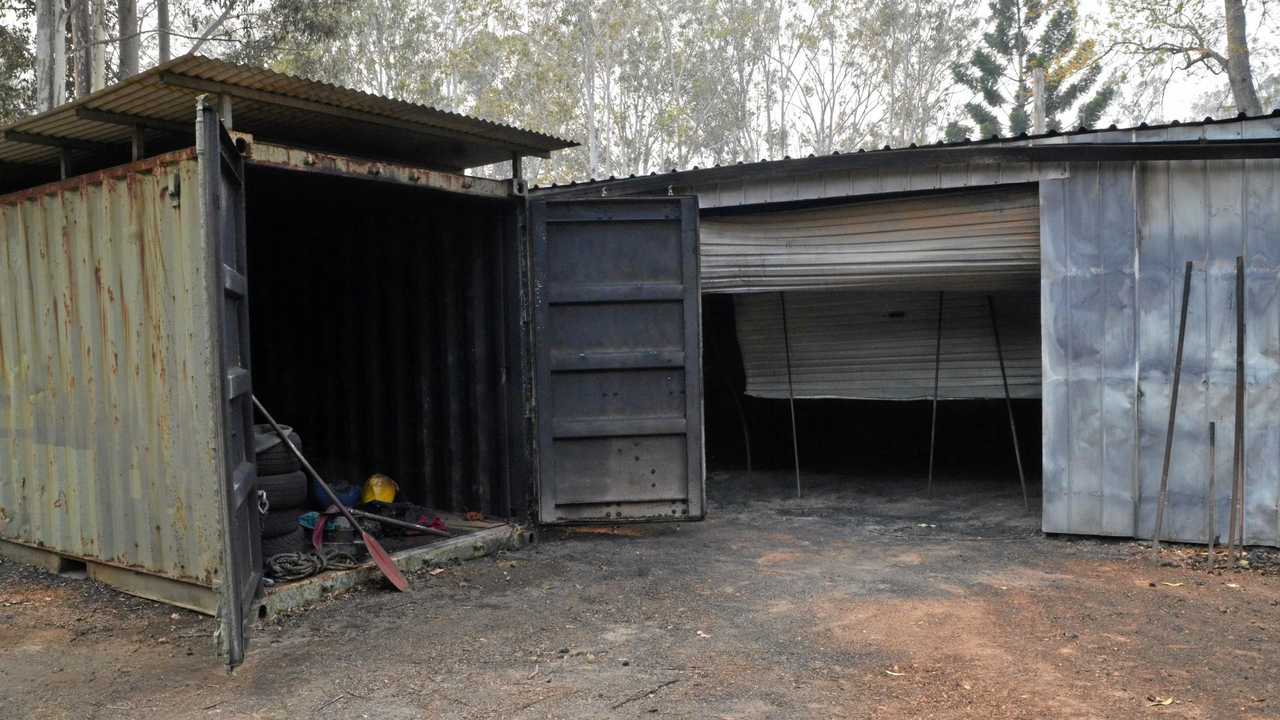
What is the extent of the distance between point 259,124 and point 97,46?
11.8 m

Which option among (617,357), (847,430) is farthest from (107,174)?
(847,430)

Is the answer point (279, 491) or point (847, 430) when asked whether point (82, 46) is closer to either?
point (279, 491)

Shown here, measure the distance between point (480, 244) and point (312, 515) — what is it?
2259 millimetres

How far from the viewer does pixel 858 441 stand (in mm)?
11375

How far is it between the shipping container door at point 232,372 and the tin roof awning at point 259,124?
0.42 metres

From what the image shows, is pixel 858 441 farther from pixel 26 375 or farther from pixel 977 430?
pixel 26 375

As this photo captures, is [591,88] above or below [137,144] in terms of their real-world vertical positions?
above

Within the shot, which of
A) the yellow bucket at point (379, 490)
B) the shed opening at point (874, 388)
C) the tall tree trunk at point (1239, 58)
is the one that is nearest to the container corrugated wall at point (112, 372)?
the yellow bucket at point (379, 490)

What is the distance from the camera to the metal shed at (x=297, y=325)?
200 inches

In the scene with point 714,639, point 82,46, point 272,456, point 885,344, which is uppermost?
point 82,46

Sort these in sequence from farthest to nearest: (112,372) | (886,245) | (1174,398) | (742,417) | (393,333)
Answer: (742,417), (393,333), (886,245), (1174,398), (112,372)

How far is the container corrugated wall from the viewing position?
16.6 ft

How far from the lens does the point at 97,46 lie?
1583 cm

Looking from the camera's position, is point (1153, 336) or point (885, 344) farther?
point (885, 344)
